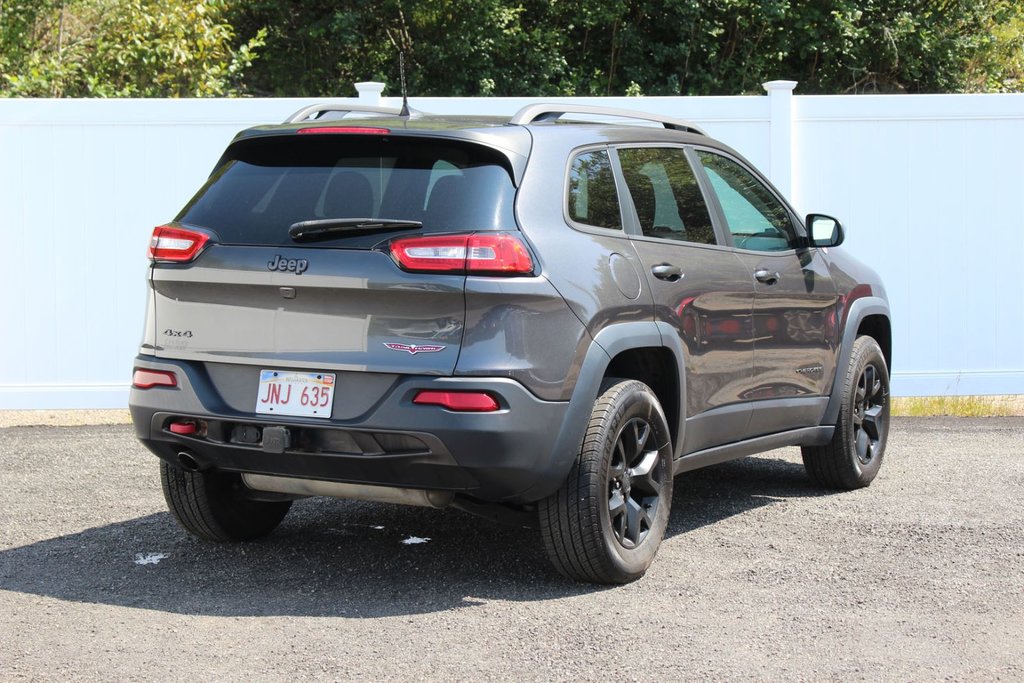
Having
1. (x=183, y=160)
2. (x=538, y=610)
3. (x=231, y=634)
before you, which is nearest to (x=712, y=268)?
(x=538, y=610)

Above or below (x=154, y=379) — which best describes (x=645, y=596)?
below

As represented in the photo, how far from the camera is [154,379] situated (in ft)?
16.5

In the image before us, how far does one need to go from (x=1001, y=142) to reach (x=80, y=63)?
31.6ft

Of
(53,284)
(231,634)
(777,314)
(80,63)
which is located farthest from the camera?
(80,63)

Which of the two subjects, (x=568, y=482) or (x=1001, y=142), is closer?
(x=568, y=482)

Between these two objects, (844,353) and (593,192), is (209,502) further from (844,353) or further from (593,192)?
(844,353)

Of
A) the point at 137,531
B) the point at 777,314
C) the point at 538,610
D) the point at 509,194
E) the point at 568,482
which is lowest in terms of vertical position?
the point at 137,531

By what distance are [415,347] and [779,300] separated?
226 centimetres

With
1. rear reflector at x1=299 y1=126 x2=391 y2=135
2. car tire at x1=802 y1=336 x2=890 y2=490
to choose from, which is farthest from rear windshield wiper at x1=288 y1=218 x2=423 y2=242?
car tire at x1=802 y1=336 x2=890 y2=490

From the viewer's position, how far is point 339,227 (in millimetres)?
4754

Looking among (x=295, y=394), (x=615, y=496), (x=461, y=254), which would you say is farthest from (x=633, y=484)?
(x=295, y=394)

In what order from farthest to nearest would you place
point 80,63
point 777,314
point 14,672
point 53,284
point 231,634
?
point 80,63
point 53,284
point 777,314
point 231,634
point 14,672

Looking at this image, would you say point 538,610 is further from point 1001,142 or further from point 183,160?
point 1001,142

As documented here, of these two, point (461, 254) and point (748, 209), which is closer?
point (461, 254)
